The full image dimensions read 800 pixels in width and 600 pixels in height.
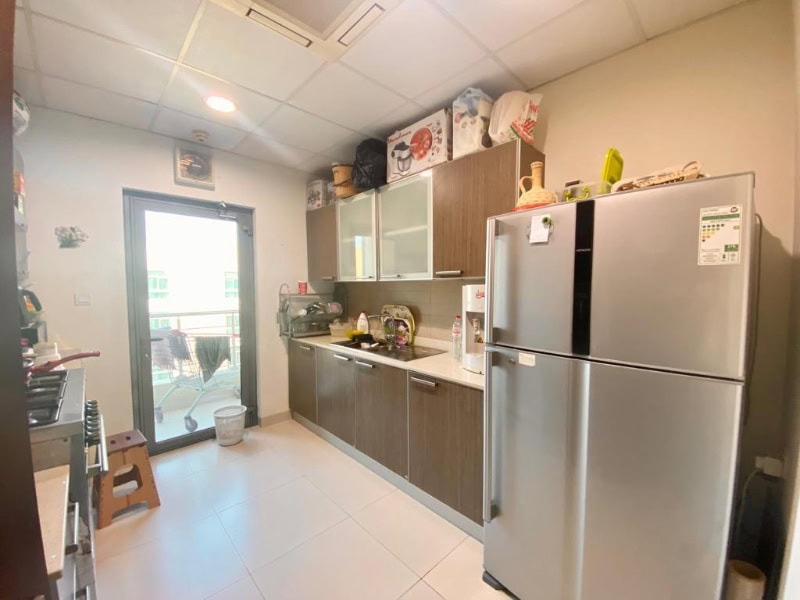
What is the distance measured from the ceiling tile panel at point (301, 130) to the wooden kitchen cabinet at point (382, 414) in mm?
1705

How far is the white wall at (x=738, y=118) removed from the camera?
1245 mm

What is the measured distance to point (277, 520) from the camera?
5.97ft

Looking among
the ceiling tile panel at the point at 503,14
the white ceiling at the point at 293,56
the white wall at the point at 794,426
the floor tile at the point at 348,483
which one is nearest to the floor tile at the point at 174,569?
the floor tile at the point at 348,483

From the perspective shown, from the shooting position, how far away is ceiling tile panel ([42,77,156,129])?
1807 mm

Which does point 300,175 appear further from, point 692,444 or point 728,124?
point 692,444

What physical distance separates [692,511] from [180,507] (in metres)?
2.49

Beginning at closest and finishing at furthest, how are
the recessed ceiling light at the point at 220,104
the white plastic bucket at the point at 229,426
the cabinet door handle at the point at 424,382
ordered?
the cabinet door handle at the point at 424,382, the recessed ceiling light at the point at 220,104, the white plastic bucket at the point at 229,426

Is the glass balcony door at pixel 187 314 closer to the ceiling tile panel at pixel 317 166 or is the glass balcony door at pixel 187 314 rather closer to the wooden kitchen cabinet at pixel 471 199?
the ceiling tile panel at pixel 317 166

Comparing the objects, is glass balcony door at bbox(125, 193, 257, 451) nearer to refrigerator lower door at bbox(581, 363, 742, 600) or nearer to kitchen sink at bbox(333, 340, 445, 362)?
kitchen sink at bbox(333, 340, 445, 362)

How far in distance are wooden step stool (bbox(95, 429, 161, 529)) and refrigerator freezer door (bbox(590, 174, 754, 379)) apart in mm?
2501

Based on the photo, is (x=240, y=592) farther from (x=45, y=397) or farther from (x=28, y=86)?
(x=28, y=86)

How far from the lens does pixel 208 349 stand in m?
2.77

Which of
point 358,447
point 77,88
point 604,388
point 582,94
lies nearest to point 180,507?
point 358,447

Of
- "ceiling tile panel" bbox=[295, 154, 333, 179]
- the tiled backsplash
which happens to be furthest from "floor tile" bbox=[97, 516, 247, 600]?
"ceiling tile panel" bbox=[295, 154, 333, 179]
